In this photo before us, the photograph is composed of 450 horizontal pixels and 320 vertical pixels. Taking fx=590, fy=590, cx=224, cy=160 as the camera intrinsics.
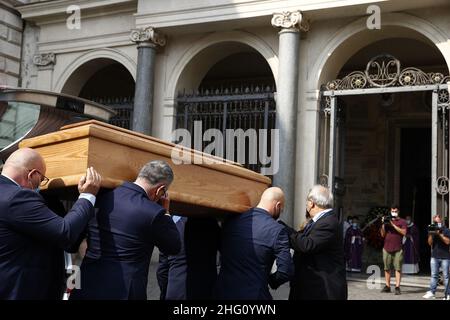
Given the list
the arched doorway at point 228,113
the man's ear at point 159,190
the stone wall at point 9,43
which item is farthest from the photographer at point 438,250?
the stone wall at point 9,43

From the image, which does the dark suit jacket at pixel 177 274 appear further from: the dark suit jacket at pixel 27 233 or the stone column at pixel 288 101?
the stone column at pixel 288 101

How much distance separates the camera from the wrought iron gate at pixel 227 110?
33.8ft

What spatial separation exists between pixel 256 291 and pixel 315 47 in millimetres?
7190

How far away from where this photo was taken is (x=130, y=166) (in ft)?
10.4

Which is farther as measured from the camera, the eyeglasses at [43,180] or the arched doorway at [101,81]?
the arched doorway at [101,81]

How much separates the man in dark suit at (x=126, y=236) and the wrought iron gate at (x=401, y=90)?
6587 mm

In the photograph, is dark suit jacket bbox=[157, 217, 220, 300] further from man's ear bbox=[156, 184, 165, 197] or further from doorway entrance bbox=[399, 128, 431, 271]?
doorway entrance bbox=[399, 128, 431, 271]

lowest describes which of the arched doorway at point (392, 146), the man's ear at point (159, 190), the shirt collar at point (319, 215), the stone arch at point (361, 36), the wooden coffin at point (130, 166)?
the shirt collar at point (319, 215)

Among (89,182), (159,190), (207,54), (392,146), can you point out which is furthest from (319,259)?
(392,146)

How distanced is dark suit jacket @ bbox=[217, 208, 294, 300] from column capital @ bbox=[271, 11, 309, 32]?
653 cm

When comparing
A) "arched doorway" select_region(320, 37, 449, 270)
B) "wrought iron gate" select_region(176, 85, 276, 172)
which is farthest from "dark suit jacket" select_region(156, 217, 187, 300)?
"arched doorway" select_region(320, 37, 449, 270)

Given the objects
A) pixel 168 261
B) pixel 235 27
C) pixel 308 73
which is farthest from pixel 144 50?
pixel 168 261

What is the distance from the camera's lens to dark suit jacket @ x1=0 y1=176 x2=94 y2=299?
2.83 m
